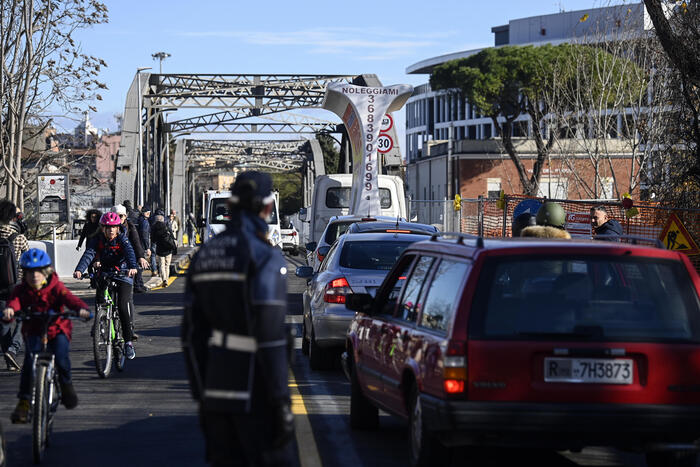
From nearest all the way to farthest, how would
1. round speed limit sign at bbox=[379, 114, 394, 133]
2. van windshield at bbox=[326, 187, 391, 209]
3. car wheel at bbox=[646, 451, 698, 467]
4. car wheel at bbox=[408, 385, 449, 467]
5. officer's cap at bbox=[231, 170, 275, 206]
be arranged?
officer's cap at bbox=[231, 170, 275, 206] < car wheel at bbox=[408, 385, 449, 467] < car wheel at bbox=[646, 451, 698, 467] < round speed limit sign at bbox=[379, 114, 394, 133] < van windshield at bbox=[326, 187, 391, 209]

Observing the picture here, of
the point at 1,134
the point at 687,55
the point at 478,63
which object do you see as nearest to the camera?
the point at 687,55

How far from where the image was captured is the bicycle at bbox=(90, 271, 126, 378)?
1182 centimetres

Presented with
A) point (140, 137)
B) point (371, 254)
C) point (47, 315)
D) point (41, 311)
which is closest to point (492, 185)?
point (140, 137)

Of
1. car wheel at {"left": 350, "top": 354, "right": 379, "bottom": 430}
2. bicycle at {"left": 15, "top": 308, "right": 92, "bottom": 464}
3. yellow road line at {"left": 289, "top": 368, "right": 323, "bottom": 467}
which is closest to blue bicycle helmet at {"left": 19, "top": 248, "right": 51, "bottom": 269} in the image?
bicycle at {"left": 15, "top": 308, "right": 92, "bottom": 464}

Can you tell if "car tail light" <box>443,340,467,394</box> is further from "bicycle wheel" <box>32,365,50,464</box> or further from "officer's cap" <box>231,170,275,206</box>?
"bicycle wheel" <box>32,365,50,464</box>

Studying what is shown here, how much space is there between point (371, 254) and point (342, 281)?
2.03 feet

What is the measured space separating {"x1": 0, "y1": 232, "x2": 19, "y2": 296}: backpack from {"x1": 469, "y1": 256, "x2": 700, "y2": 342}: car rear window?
7.48 m

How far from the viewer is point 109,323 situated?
12125 millimetres

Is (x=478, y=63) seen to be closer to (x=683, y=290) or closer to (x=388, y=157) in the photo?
(x=388, y=157)

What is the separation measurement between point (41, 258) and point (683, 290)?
4.86 meters

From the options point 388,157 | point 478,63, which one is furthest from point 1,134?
point 478,63

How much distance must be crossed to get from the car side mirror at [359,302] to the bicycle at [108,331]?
4253mm

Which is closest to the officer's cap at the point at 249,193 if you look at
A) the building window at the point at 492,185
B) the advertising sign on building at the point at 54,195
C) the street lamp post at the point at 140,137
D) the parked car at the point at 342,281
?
the parked car at the point at 342,281

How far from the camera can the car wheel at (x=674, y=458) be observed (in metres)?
6.71
